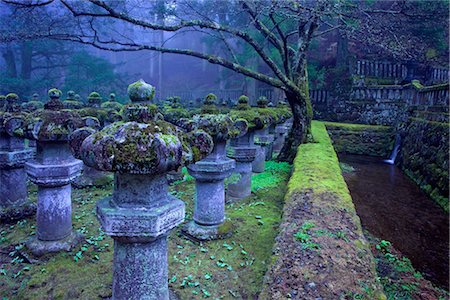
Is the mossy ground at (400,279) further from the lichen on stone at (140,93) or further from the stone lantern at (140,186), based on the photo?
the lichen on stone at (140,93)

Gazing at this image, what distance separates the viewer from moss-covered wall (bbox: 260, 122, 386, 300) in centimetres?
220

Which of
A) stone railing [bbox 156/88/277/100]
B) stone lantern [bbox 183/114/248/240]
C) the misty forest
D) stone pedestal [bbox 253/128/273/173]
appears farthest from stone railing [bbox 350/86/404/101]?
stone lantern [bbox 183/114/248/240]

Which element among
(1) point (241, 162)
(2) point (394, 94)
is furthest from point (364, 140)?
(1) point (241, 162)

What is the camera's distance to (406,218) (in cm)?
702

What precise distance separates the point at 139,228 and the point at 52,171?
5.81 ft

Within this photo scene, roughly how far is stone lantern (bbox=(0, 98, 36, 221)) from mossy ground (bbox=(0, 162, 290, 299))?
18cm

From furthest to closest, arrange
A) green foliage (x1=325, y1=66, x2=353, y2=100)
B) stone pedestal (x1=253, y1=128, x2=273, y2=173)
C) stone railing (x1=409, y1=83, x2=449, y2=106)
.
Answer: green foliage (x1=325, y1=66, x2=353, y2=100), stone railing (x1=409, y1=83, x2=449, y2=106), stone pedestal (x1=253, y1=128, x2=273, y2=173)

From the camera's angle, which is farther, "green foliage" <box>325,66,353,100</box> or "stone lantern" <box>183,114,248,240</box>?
"green foliage" <box>325,66,353,100</box>

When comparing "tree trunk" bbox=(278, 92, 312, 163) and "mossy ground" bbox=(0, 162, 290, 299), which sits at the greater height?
"tree trunk" bbox=(278, 92, 312, 163)

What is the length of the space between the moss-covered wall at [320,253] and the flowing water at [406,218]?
2.17 metres

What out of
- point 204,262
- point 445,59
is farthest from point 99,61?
point 445,59

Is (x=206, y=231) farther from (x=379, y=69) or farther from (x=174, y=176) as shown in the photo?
(x=379, y=69)

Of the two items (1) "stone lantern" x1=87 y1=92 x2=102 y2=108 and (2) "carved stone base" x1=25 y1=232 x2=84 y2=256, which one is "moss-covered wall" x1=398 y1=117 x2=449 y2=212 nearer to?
(2) "carved stone base" x1=25 y1=232 x2=84 y2=256

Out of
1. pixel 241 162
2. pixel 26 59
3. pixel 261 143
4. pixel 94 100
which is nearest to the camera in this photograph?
pixel 241 162
